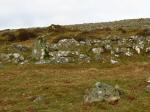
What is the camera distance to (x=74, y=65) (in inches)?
2340

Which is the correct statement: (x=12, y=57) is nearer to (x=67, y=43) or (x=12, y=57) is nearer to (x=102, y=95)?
(x=67, y=43)

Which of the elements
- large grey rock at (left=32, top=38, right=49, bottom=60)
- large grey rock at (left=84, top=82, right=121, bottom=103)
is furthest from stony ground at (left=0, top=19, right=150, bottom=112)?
large grey rock at (left=84, top=82, right=121, bottom=103)

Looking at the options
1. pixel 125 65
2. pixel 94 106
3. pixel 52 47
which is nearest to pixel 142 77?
pixel 125 65

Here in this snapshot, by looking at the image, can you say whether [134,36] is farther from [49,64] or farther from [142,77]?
[142,77]

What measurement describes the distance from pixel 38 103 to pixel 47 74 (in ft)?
52.1

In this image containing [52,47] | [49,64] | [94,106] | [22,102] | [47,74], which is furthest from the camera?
[52,47]

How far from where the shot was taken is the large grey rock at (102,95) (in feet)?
117

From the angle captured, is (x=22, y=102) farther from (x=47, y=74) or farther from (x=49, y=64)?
(x=49, y=64)

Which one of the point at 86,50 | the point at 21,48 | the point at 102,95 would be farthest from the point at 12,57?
the point at 102,95

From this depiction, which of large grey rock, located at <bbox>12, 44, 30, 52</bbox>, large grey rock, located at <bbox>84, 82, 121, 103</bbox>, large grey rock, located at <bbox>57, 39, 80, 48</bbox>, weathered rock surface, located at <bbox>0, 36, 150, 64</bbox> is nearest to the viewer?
large grey rock, located at <bbox>84, 82, 121, 103</bbox>

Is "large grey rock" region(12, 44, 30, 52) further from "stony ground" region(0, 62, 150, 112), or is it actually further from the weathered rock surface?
"stony ground" region(0, 62, 150, 112)

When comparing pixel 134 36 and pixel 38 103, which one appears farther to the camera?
pixel 134 36

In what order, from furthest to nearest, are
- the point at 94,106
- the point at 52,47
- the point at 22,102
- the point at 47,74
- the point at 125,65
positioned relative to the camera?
the point at 52,47
the point at 125,65
the point at 47,74
the point at 22,102
the point at 94,106

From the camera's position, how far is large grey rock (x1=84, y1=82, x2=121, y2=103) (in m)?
35.8
